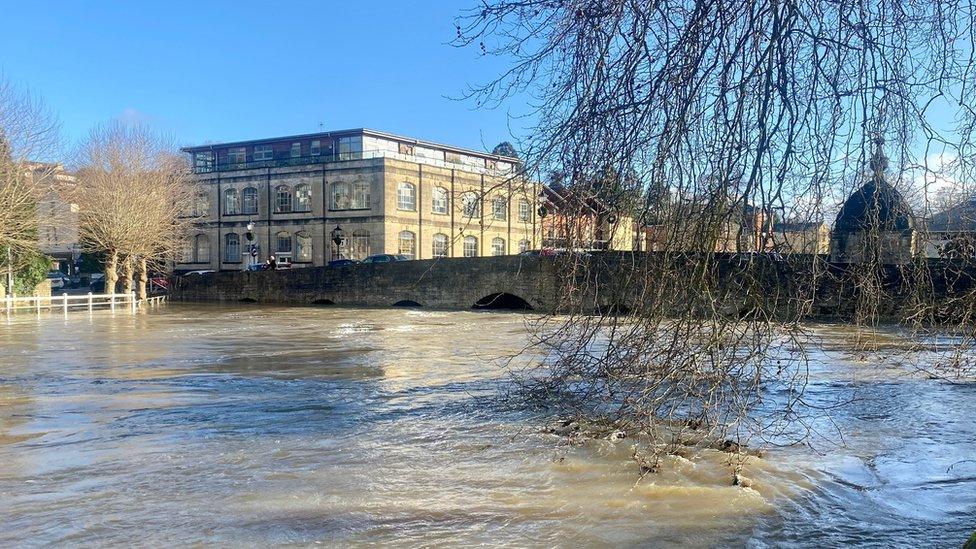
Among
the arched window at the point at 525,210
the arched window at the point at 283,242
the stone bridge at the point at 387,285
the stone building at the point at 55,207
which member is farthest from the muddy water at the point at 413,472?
the arched window at the point at 283,242

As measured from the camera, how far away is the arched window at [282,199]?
49281 mm

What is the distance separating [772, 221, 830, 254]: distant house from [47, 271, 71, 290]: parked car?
54.7 meters

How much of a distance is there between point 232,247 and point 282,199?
Answer: 5526 millimetres

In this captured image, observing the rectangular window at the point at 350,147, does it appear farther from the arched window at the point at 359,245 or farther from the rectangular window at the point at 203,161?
the rectangular window at the point at 203,161

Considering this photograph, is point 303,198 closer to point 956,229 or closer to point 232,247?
point 232,247

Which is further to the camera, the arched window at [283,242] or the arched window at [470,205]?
the arched window at [283,242]

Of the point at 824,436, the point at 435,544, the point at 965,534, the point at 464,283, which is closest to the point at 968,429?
the point at 824,436

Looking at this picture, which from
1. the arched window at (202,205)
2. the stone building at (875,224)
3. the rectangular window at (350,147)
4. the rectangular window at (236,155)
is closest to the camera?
the stone building at (875,224)

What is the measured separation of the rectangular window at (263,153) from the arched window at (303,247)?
808cm

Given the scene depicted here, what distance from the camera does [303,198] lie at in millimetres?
48812

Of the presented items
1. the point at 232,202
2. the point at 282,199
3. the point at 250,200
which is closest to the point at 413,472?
the point at 282,199

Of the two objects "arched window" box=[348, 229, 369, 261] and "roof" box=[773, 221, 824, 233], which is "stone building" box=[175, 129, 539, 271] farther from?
"roof" box=[773, 221, 824, 233]

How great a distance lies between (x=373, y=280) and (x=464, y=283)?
5410 mm

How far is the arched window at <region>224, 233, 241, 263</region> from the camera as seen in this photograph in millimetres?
51312
